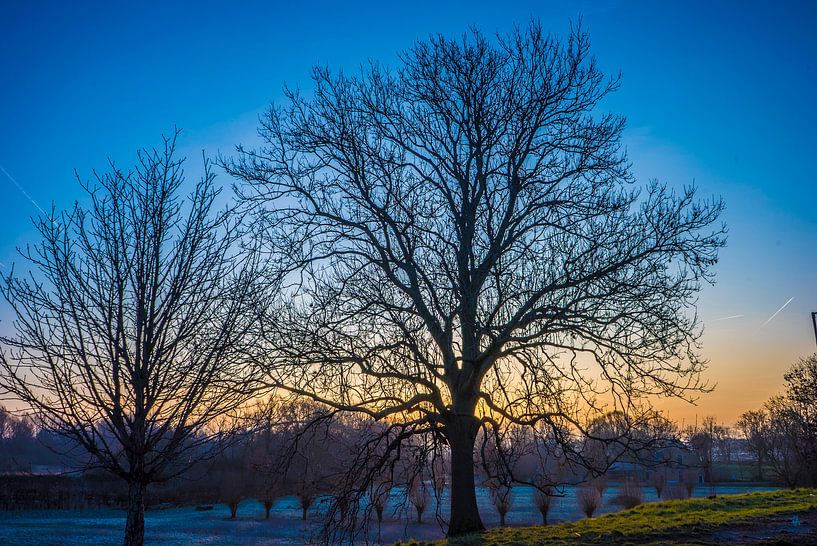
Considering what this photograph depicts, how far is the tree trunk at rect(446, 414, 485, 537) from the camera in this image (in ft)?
39.1

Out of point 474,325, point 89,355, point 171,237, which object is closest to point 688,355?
point 474,325

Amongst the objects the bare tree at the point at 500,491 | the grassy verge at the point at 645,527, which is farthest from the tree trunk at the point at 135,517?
the bare tree at the point at 500,491

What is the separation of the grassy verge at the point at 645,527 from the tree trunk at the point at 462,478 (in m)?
0.49

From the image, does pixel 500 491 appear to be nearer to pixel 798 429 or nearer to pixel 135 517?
pixel 135 517

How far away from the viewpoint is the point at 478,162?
494 inches

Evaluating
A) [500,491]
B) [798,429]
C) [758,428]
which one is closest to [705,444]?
[500,491]

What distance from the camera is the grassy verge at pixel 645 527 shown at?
1015cm

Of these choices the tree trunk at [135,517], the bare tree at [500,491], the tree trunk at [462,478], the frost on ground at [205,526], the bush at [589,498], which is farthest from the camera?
the bush at [589,498]

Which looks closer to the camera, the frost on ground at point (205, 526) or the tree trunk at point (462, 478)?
the tree trunk at point (462, 478)

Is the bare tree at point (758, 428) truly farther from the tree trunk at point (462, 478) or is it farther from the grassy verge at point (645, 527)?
the tree trunk at point (462, 478)

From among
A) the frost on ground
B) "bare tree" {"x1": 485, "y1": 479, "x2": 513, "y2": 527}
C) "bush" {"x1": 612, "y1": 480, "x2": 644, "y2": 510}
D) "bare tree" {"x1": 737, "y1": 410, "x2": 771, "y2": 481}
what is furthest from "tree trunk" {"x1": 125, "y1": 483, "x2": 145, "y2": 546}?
"bare tree" {"x1": 737, "y1": 410, "x2": 771, "y2": 481}

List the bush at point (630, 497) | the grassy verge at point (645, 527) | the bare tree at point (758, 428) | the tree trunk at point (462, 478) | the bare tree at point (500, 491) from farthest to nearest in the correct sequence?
the bare tree at point (758, 428) < the bush at point (630, 497) < the tree trunk at point (462, 478) < the bare tree at point (500, 491) < the grassy verge at point (645, 527)

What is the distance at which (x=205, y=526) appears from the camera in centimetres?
3488

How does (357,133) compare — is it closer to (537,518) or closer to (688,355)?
(688,355)
